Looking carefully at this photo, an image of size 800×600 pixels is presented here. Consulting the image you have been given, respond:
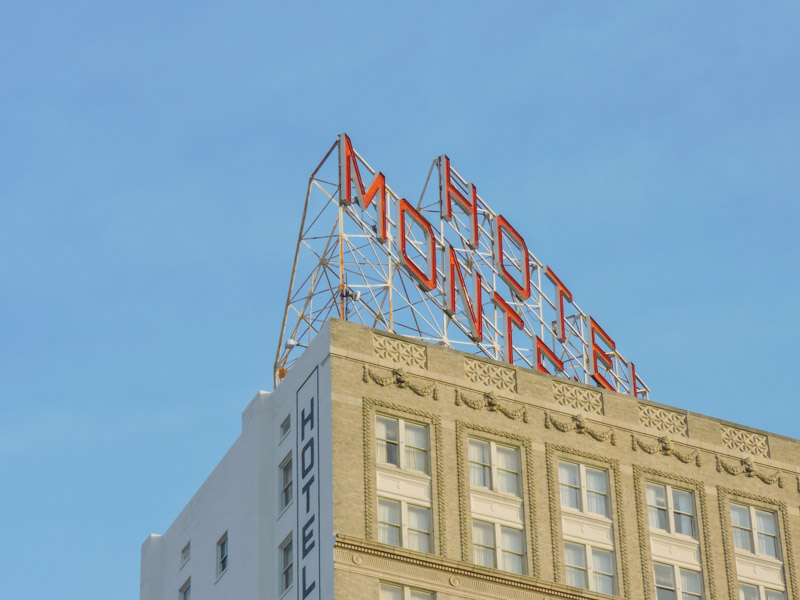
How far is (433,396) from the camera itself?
3342 inches

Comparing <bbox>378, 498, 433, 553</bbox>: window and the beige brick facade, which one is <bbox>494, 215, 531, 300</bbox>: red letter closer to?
the beige brick facade

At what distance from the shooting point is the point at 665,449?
295ft

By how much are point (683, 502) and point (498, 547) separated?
35.7ft

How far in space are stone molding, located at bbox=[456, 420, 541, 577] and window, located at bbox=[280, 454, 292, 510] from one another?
24.1ft

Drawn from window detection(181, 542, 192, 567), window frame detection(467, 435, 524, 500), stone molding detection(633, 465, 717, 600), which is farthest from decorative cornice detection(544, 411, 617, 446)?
window detection(181, 542, 192, 567)

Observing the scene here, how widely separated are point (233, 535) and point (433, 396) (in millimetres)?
11630

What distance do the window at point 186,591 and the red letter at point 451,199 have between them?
2148cm

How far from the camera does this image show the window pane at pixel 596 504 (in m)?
86.9

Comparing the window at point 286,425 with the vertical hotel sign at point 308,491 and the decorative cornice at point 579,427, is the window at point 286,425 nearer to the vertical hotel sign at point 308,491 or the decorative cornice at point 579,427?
the vertical hotel sign at point 308,491

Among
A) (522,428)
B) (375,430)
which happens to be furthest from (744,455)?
(375,430)

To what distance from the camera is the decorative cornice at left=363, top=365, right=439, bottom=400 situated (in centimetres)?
8381

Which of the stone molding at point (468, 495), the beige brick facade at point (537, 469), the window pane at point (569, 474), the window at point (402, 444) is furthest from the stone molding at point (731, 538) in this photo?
the window at point (402, 444)

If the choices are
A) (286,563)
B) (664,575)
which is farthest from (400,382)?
(664,575)

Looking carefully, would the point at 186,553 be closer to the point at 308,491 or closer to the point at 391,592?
the point at 308,491
